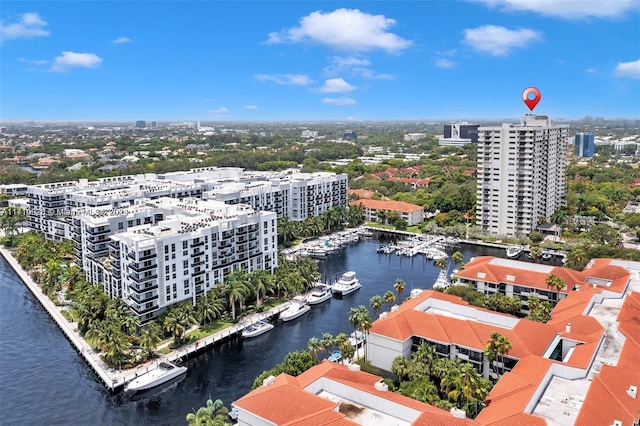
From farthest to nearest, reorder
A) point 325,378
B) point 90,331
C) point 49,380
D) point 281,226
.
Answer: point 281,226
point 90,331
point 49,380
point 325,378

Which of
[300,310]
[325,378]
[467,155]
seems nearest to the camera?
[325,378]

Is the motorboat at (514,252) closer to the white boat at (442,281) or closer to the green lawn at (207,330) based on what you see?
the white boat at (442,281)

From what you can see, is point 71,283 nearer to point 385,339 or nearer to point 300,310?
point 300,310

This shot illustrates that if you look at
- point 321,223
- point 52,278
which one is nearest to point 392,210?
point 321,223

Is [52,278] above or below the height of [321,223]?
below

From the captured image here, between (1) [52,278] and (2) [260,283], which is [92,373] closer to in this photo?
(2) [260,283]

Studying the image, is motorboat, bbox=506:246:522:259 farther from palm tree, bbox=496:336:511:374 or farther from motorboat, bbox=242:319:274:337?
palm tree, bbox=496:336:511:374

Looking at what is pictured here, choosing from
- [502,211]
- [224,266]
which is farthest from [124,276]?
[502,211]
